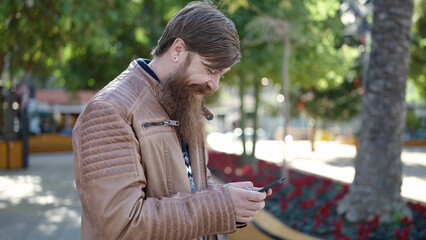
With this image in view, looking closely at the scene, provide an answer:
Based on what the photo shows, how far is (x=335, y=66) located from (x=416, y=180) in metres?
3.39

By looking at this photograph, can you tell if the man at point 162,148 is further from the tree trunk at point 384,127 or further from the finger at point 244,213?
the tree trunk at point 384,127

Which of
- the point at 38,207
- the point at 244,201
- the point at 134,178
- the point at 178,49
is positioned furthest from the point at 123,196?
the point at 38,207

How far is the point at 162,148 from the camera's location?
4.88 feet

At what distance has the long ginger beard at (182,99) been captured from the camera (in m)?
1.55

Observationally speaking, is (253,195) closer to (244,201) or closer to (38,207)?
(244,201)

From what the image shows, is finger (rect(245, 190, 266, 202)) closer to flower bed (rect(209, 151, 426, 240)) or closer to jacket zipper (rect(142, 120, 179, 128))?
jacket zipper (rect(142, 120, 179, 128))

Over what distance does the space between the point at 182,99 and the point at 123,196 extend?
43 cm

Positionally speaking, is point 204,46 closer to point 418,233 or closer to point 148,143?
point 148,143

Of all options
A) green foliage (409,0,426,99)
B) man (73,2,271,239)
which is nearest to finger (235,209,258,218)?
man (73,2,271,239)

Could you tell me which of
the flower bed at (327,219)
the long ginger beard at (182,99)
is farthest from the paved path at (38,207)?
the long ginger beard at (182,99)

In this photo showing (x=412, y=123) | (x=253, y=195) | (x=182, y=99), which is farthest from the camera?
(x=412, y=123)

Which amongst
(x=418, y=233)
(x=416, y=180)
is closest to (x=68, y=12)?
(x=418, y=233)

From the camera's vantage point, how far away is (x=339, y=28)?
8.64 metres

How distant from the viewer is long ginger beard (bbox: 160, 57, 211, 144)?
1550 mm
